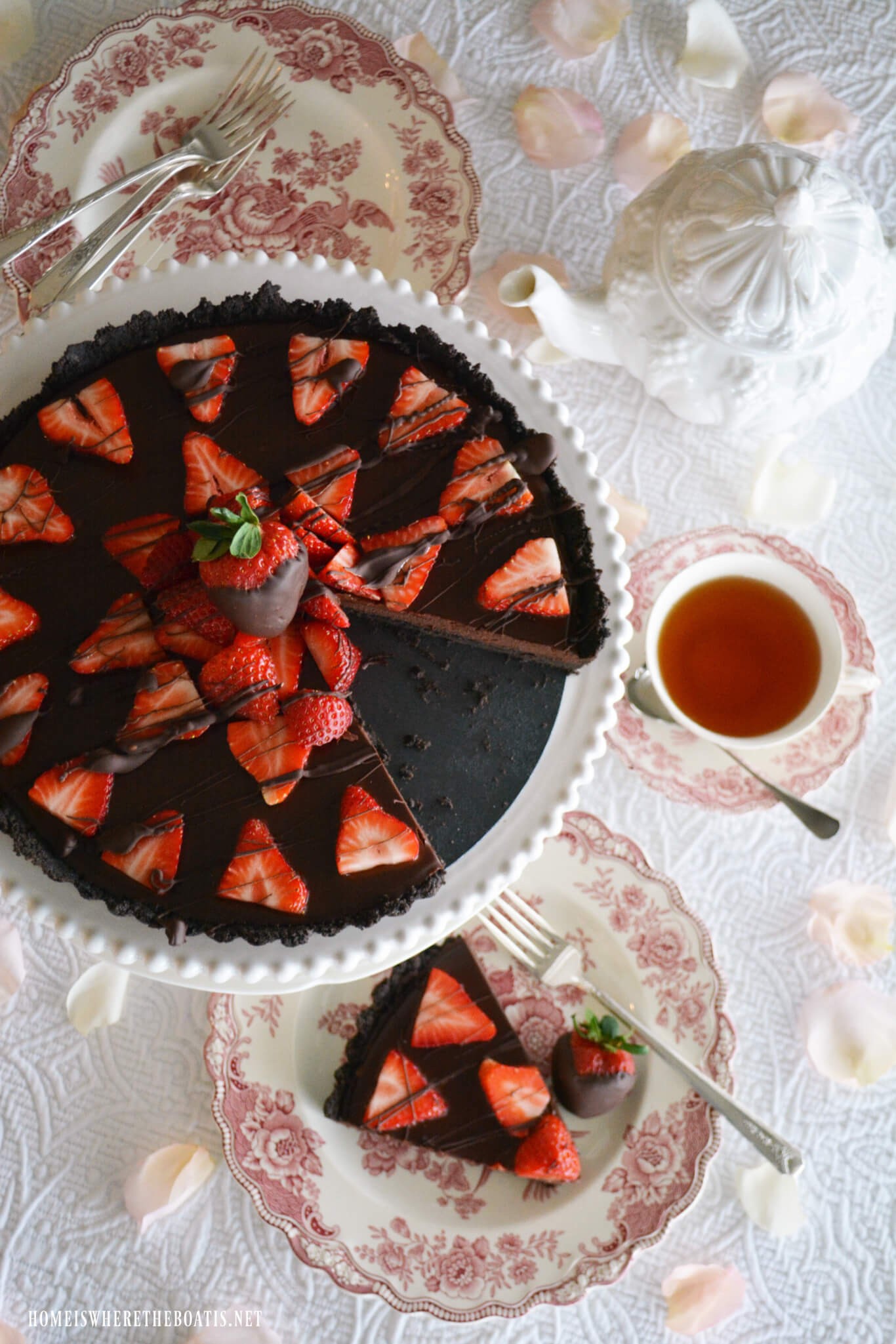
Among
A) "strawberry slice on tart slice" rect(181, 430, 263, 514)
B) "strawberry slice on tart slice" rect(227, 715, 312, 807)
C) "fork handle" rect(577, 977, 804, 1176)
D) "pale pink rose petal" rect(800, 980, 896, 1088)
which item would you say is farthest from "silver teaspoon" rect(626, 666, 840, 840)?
Result: "strawberry slice on tart slice" rect(181, 430, 263, 514)

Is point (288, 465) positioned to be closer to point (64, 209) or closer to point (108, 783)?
point (108, 783)

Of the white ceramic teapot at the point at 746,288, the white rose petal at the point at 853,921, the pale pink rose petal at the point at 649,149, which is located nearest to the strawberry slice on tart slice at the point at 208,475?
the white ceramic teapot at the point at 746,288

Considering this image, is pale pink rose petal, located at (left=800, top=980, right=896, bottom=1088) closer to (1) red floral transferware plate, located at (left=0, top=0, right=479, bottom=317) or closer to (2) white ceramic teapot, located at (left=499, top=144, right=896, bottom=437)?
(2) white ceramic teapot, located at (left=499, top=144, right=896, bottom=437)

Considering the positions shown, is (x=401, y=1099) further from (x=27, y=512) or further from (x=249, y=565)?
(x=27, y=512)

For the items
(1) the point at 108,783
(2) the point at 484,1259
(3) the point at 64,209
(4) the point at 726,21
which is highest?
(3) the point at 64,209

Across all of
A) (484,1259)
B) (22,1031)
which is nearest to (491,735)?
(484,1259)
